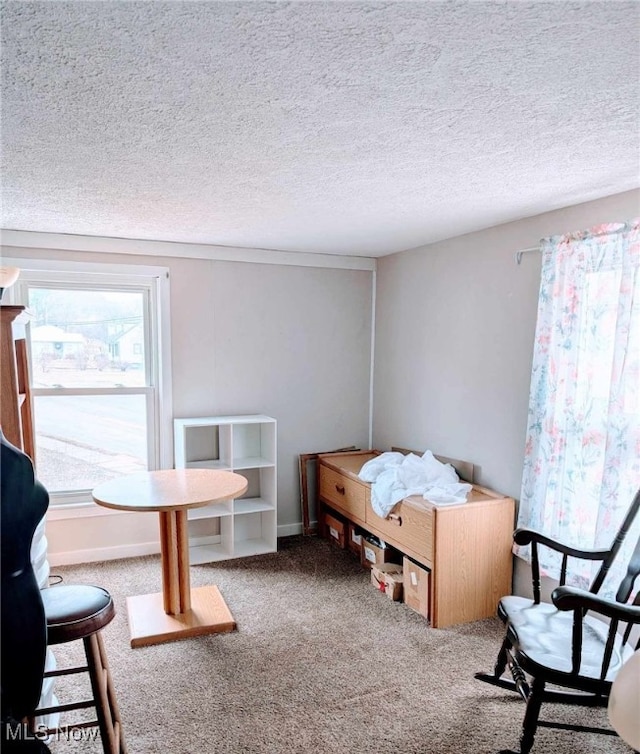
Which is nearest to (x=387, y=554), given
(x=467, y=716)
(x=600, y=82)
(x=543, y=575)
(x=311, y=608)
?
(x=311, y=608)

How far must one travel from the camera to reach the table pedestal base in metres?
2.70

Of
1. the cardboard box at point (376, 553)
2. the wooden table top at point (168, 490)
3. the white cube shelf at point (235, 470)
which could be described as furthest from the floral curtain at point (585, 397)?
the white cube shelf at point (235, 470)

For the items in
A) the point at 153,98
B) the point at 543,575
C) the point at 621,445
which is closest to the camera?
the point at 153,98

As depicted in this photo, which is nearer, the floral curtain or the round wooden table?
→ the floral curtain

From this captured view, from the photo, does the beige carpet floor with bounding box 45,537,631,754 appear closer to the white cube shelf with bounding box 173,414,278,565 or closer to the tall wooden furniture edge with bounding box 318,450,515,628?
the tall wooden furniture edge with bounding box 318,450,515,628

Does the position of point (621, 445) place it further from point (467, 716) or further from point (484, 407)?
point (467, 716)

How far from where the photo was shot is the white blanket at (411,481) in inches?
118

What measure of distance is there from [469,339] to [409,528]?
49.1 inches

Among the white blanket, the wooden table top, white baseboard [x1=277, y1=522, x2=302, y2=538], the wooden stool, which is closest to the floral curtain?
the white blanket

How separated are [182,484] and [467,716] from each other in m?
1.81

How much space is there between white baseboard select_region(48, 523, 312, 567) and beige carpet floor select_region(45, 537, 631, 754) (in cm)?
50

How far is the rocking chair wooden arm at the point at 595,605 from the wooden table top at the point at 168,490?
1.65m

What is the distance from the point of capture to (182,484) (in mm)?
2971

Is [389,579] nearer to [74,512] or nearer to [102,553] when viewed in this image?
[102,553]
